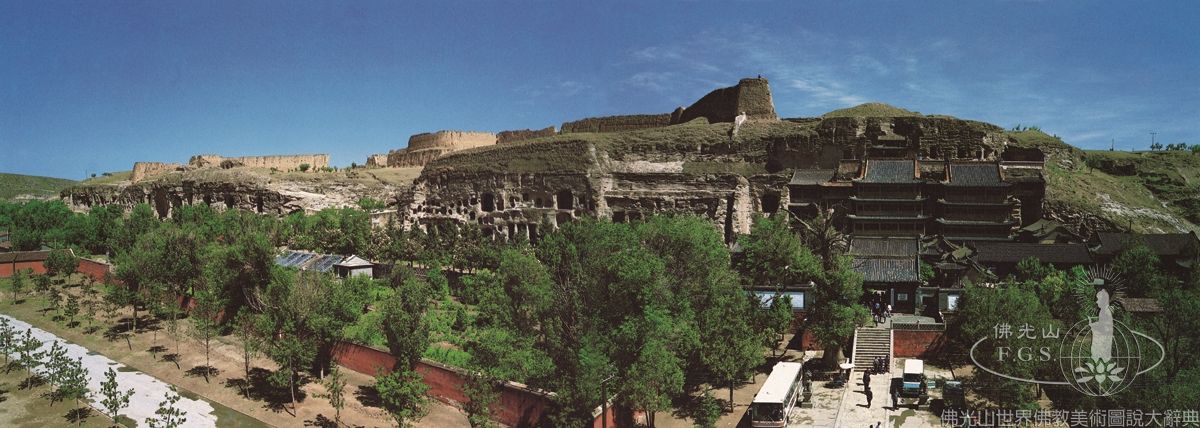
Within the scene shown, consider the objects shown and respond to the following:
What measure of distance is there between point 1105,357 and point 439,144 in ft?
233

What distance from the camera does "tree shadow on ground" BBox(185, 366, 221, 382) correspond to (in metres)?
27.6

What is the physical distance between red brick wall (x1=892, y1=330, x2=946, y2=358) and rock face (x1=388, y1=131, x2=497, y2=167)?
59.5 meters

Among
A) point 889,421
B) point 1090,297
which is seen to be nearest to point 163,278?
point 889,421

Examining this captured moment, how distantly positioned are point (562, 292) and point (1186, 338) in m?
15.6

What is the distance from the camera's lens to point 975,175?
126 feet

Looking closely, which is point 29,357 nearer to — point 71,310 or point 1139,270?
point 71,310

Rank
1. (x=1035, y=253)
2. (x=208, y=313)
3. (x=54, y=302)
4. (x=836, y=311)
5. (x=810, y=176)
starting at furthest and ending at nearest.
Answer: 1. (x=810, y=176)
2. (x=54, y=302)
3. (x=1035, y=253)
4. (x=208, y=313)
5. (x=836, y=311)

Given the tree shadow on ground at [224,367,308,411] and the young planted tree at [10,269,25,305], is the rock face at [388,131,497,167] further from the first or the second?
the tree shadow on ground at [224,367,308,411]

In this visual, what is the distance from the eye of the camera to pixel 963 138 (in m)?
44.6

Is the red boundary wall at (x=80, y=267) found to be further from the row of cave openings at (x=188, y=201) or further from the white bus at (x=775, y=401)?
the white bus at (x=775, y=401)

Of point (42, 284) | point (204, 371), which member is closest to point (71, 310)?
point (42, 284)

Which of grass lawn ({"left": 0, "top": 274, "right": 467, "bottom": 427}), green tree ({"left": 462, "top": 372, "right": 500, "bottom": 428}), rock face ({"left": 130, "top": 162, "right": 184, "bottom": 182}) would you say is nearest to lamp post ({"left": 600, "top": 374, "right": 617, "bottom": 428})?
green tree ({"left": 462, "top": 372, "right": 500, "bottom": 428})

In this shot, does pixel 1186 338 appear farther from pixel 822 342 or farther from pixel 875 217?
pixel 875 217

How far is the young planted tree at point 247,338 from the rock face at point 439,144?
52.1 m
